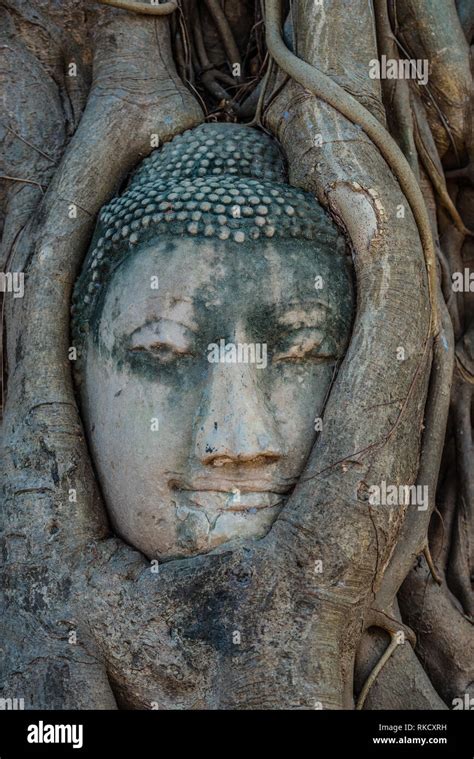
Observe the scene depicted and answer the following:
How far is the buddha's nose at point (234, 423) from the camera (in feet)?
8.55

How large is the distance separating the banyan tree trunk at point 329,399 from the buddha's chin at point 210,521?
50mm

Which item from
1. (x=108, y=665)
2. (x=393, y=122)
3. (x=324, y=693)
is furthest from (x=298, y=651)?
(x=393, y=122)

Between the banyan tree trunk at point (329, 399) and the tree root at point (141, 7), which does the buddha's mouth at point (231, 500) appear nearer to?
the banyan tree trunk at point (329, 399)

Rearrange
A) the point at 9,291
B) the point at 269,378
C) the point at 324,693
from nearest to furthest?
the point at 324,693
the point at 269,378
the point at 9,291

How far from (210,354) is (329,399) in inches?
12.3

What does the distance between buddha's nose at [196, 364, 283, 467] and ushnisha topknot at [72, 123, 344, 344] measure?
351 mm

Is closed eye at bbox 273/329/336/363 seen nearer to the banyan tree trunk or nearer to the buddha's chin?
the banyan tree trunk

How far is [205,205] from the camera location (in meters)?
2.77

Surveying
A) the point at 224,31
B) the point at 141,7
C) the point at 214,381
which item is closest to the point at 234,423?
the point at 214,381

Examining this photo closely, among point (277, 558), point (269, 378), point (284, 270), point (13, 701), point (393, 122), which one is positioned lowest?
point (13, 701)

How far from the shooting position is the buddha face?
2658 mm

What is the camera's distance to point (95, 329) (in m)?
2.88

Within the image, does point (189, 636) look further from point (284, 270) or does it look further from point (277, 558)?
point (284, 270)

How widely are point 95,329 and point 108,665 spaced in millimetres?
832
